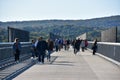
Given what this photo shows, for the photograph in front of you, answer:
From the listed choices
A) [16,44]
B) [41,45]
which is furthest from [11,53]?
[41,45]

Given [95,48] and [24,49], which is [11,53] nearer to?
[24,49]

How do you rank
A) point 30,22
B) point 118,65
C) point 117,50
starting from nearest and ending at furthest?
point 118,65
point 117,50
point 30,22

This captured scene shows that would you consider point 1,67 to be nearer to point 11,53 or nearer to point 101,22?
point 11,53

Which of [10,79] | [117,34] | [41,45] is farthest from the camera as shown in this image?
[117,34]

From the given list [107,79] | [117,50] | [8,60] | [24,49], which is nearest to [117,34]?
[117,50]

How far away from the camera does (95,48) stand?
1687 inches

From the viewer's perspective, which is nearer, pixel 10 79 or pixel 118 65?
pixel 10 79

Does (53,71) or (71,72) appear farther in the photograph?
(53,71)

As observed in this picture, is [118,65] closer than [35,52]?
Yes

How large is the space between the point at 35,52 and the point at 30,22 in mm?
160650

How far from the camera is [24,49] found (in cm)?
3375

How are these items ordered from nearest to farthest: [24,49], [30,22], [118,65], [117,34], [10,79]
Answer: [10,79] → [118,65] → [117,34] → [24,49] → [30,22]

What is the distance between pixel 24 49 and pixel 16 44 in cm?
748

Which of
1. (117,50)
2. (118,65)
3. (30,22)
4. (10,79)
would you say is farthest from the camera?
(30,22)
